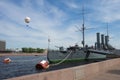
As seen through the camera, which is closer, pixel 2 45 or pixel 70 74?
pixel 70 74

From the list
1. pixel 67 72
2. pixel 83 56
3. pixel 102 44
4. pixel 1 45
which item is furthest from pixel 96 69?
pixel 1 45

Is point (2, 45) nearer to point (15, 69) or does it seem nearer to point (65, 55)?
point (65, 55)

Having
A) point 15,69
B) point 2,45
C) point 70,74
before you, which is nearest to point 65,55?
point 15,69

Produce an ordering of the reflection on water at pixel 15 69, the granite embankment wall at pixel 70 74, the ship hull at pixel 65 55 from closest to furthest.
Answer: the granite embankment wall at pixel 70 74 < the reflection on water at pixel 15 69 < the ship hull at pixel 65 55

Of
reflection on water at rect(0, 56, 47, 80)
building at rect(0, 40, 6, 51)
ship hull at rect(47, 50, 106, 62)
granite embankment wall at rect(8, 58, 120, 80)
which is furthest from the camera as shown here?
building at rect(0, 40, 6, 51)

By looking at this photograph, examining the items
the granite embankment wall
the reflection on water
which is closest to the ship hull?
the reflection on water

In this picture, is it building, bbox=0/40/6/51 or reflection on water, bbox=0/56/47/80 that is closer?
reflection on water, bbox=0/56/47/80

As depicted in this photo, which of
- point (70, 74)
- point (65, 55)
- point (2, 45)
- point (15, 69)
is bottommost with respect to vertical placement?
point (15, 69)

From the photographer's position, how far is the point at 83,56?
49.3 meters

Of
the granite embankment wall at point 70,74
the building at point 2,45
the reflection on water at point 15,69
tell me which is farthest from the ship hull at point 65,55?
the building at point 2,45

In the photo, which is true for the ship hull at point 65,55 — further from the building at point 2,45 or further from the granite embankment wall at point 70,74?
the building at point 2,45

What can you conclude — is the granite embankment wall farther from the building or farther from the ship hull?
the building

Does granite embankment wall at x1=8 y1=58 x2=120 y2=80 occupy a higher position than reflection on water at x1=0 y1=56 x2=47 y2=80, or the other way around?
granite embankment wall at x1=8 y1=58 x2=120 y2=80

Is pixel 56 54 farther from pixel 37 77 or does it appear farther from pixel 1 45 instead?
pixel 1 45
